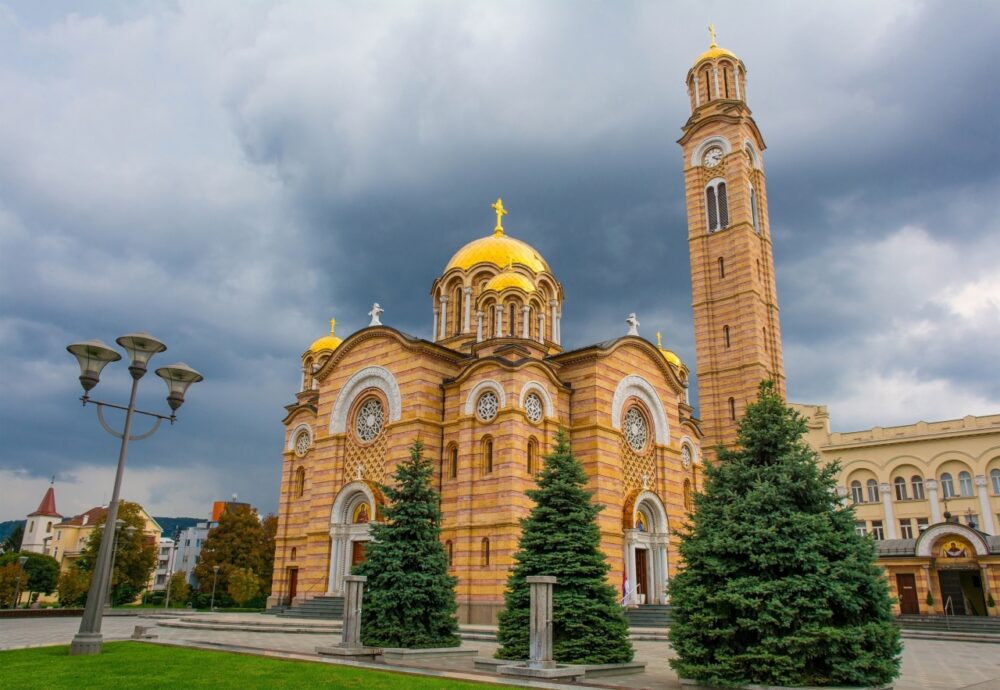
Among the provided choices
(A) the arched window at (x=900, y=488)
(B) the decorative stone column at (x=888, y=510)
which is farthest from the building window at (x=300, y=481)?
(A) the arched window at (x=900, y=488)

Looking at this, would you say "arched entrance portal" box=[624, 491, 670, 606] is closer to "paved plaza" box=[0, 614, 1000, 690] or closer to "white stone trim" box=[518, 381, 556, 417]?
"white stone trim" box=[518, 381, 556, 417]

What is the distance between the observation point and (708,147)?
38.0 m

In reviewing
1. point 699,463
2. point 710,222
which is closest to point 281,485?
point 699,463

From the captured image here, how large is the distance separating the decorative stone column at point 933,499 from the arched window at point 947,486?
0.50 metres

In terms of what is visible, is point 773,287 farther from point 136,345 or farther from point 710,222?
point 136,345

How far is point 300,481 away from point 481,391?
11312 millimetres

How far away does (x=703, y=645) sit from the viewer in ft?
33.9

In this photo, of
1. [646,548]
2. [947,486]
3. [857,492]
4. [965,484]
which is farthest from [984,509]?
[646,548]

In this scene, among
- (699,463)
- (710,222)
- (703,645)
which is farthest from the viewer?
(710,222)

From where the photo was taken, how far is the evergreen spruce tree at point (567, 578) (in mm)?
12633

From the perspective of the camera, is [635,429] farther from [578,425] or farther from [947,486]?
[947,486]

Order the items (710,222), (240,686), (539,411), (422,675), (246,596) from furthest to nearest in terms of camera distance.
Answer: (246,596), (710,222), (539,411), (422,675), (240,686)

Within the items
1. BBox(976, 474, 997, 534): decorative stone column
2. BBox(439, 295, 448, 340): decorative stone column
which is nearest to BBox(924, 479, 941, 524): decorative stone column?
BBox(976, 474, 997, 534): decorative stone column

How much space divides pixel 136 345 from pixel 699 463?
24.3 meters
